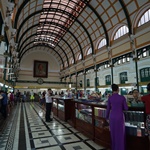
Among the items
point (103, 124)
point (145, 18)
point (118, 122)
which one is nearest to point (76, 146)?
point (103, 124)

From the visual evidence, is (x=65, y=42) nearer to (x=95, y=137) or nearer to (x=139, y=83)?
(x=139, y=83)

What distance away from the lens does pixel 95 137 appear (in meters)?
3.81

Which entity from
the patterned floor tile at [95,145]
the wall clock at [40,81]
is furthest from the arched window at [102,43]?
the wall clock at [40,81]

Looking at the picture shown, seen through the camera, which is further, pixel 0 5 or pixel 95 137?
pixel 0 5

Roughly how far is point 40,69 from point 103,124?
3016 cm

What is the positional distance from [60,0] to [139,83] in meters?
Answer: 12.8

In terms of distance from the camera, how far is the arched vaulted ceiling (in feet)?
40.6

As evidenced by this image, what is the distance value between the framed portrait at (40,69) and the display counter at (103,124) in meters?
27.7

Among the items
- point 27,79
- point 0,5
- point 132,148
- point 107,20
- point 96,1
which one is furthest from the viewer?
point 27,79

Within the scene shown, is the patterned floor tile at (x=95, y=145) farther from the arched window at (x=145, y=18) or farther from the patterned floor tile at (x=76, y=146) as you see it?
the arched window at (x=145, y=18)

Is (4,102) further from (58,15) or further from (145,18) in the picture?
(58,15)

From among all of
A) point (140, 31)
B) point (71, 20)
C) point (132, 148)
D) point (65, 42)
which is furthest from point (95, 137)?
point (65, 42)

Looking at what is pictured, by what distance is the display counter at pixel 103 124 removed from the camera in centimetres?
287

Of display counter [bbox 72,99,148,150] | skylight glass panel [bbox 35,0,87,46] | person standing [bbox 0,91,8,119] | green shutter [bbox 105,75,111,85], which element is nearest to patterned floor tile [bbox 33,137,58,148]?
display counter [bbox 72,99,148,150]
